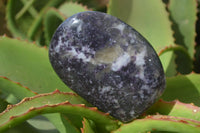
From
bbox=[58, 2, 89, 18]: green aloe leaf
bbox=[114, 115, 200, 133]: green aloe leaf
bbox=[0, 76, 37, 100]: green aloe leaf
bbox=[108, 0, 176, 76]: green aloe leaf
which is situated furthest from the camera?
bbox=[58, 2, 89, 18]: green aloe leaf

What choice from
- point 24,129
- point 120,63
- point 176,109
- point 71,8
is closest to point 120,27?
point 120,63

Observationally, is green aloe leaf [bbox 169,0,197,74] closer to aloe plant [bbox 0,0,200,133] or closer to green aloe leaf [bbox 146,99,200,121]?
aloe plant [bbox 0,0,200,133]

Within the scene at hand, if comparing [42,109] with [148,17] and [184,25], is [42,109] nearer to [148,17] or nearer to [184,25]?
[148,17]

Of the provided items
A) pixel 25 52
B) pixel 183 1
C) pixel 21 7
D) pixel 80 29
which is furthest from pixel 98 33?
pixel 21 7

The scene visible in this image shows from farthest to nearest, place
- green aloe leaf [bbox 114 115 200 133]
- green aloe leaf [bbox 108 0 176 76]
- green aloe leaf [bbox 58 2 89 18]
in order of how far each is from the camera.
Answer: green aloe leaf [bbox 58 2 89 18] < green aloe leaf [bbox 108 0 176 76] < green aloe leaf [bbox 114 115 200 133]

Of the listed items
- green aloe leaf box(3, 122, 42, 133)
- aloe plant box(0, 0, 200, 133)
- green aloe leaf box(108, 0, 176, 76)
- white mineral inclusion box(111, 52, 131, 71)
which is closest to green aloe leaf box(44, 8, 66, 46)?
aloe plant box(0, 0, 200, 133)

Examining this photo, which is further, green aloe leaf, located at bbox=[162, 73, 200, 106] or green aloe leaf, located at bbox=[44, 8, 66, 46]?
green aloe leaf, located at bbox=[44, 8, 66, 46]

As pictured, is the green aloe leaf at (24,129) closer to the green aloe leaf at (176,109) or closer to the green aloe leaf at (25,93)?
the green aloe leaf at (25,93)

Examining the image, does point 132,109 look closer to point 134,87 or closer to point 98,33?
point 134,87
